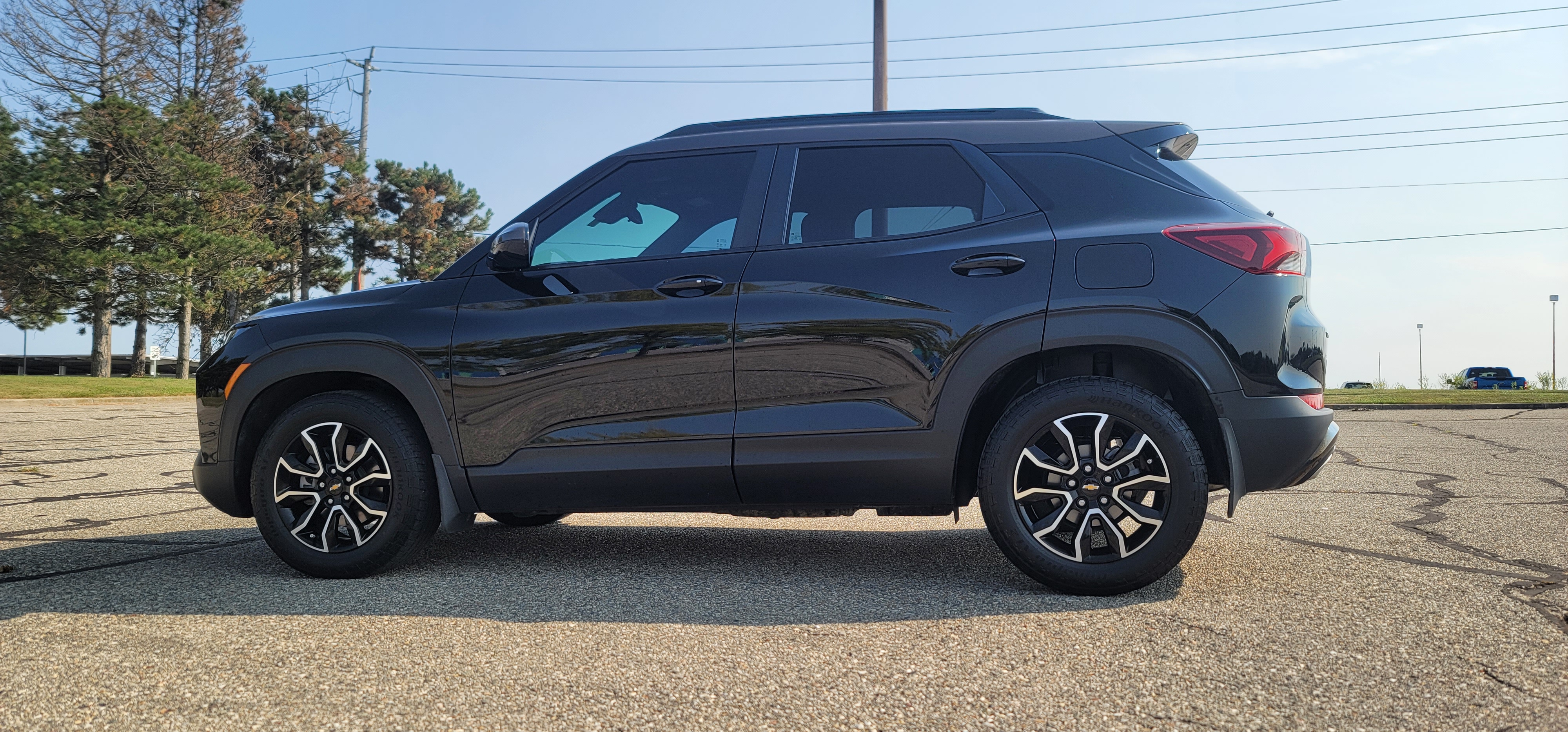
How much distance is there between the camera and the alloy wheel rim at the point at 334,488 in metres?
4.12

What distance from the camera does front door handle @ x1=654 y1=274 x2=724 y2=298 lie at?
12.8ft

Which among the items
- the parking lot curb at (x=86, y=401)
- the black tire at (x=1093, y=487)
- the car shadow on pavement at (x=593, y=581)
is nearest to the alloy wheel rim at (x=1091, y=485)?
the black tire at (x=1093, y=487)

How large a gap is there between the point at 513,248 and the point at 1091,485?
235 centimetres

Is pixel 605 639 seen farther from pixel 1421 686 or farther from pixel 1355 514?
pixel 1355 514

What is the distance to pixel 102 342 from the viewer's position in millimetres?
33438

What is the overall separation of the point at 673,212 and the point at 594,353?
0.70 m

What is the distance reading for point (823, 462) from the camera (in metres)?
3.77

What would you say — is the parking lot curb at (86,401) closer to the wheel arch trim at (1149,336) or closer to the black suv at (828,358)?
the black suv at (828,358)

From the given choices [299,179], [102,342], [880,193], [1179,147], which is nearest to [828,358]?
[880,193]

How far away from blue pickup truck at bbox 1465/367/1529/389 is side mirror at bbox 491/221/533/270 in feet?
181

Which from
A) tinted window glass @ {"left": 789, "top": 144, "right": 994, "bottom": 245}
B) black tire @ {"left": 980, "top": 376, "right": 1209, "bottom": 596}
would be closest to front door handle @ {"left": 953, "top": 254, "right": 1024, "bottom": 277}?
tinted window glass @ {"left": 789, "top": 144, "right": 994, "bottom": 245}

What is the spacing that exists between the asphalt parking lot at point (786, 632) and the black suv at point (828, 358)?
35 centimetres

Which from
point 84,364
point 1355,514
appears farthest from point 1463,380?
point 84,364

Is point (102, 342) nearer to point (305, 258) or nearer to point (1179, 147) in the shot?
point (305, 258)
